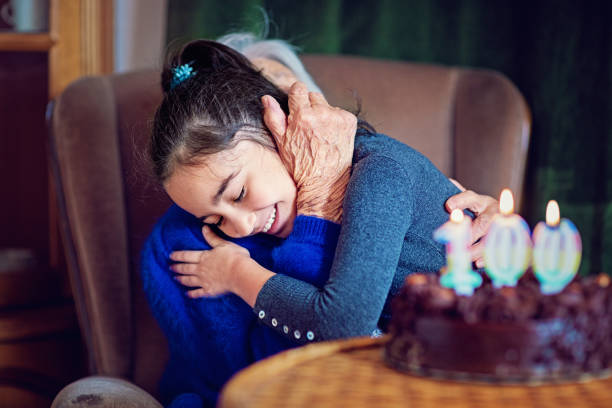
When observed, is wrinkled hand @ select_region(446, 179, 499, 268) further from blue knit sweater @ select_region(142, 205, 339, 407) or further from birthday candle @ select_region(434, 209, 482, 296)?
birthday candle @ select_region(434, 209, 482, 296)

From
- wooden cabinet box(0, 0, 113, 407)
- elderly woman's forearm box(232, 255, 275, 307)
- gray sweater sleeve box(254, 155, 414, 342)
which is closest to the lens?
gray sweater sleeve box(254, 155, 414, 342)

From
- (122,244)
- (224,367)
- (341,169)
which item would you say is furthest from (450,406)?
(122,244)

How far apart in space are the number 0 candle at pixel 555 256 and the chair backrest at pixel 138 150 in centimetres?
86

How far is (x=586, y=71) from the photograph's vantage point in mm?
1654

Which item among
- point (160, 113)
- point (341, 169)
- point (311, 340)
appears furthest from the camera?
point (160, 113)

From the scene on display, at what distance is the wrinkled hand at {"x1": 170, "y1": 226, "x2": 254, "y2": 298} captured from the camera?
1.18 metres

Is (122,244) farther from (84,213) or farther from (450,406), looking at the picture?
(450,406)

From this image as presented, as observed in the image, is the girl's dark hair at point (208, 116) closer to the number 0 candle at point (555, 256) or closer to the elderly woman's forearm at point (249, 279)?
the elderly woman's forearm at point (249, 279)

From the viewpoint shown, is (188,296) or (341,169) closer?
(341,169)

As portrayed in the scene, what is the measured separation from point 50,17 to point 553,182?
53.5 inches

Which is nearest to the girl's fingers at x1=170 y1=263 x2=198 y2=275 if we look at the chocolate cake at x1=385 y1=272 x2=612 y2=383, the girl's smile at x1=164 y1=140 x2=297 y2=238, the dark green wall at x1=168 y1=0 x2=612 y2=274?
the girl's smile at x1=164 y1=140 x2=297 y2=238

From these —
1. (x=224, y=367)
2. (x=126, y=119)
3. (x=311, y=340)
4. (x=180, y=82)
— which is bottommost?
(x=224, y=367)

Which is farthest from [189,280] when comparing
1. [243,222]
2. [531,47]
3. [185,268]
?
[531,47]

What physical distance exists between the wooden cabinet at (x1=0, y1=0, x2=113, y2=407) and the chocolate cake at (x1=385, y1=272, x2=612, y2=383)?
4.44 ft
